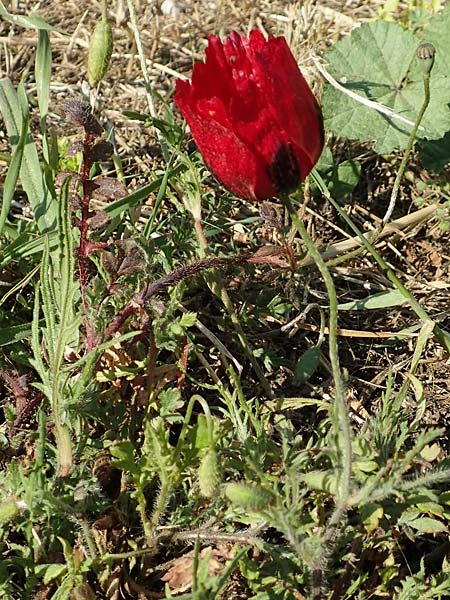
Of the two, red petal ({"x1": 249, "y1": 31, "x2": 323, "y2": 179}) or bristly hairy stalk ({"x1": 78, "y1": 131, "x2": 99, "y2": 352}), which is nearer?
red petal ({"x1": 249, "y1": 31, "x2": 323, "y2": 179})

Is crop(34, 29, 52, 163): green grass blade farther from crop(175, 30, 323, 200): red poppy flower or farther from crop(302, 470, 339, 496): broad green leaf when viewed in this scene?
crop(302, 470, 339, 496): broad green leaf

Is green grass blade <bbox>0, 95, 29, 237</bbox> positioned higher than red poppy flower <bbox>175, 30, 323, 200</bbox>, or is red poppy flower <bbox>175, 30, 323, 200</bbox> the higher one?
red poppy flower <bbox>175, 30, 323, 200</bbox>

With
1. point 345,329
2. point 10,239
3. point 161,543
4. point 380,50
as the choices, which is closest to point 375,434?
point 161,543

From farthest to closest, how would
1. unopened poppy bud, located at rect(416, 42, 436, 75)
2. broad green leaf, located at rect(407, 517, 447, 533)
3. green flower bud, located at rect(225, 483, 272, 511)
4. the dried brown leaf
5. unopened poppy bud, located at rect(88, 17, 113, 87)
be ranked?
unopened poppy bud, located at rect(88, 17, 113, 87) → the dried brown leaf → unopened poppy bud, located at rect(416, 42, 436, 75) → broad green leaf, located at rect(407, 517, 447, 533) → green flower bud, located at rect(225, 483, 272, 511)

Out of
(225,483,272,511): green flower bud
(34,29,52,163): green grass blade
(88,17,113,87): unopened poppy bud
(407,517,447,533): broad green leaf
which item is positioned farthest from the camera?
(34,29,52,163): green grass blade

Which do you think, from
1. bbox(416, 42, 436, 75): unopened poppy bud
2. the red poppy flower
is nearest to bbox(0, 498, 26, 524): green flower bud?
the red poppy flower

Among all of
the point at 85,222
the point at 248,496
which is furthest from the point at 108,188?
the point at 248,496

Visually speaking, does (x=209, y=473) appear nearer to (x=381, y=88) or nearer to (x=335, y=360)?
(x=335, y=360)

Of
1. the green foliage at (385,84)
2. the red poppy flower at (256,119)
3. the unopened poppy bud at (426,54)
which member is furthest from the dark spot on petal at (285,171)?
the green foliage at (385,84)
